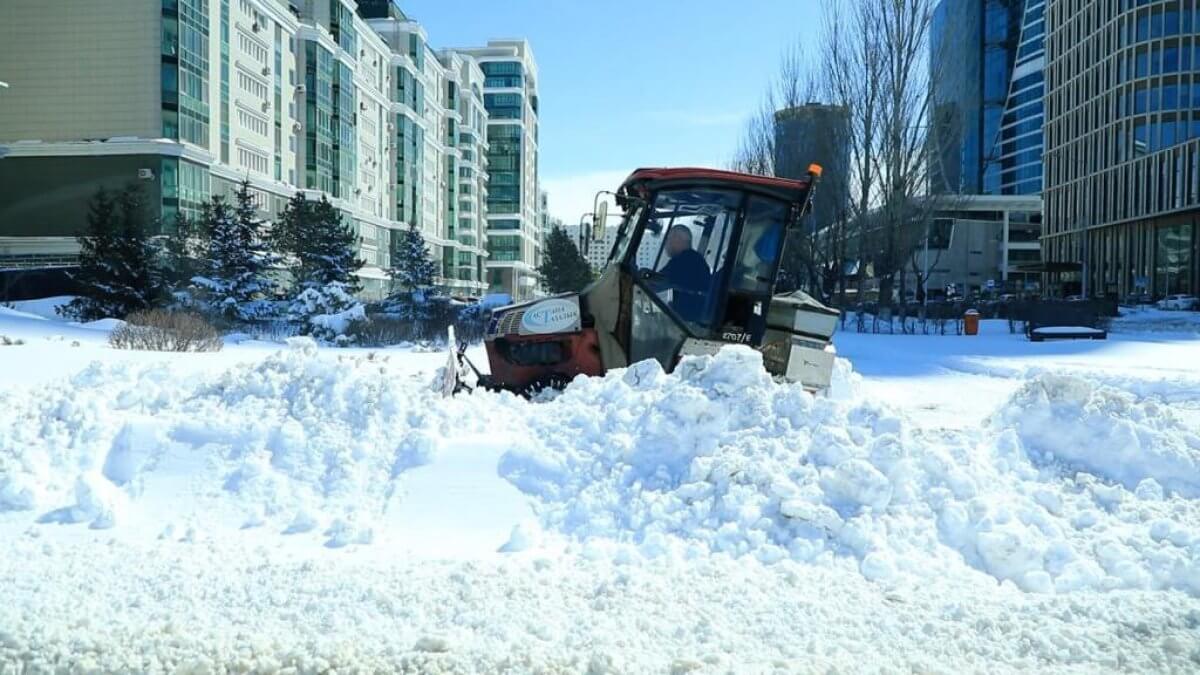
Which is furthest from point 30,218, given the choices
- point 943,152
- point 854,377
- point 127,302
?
point 854,377

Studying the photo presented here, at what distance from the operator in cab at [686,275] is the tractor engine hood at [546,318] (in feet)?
3.58

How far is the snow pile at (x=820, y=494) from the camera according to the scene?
16.3 feet

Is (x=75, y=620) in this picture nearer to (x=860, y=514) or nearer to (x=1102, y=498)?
→ (x=860, y=514)

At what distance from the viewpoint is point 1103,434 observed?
643 cm

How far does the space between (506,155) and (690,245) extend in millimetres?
116551

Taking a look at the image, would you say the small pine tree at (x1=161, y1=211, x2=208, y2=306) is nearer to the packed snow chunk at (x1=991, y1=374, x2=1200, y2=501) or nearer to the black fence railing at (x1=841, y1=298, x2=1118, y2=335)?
the black fence railing at (x1=841, y1=298, x2=1118, y2=335)

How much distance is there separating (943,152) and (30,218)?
1665 inches

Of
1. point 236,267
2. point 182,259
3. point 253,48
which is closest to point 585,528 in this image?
point 236,267

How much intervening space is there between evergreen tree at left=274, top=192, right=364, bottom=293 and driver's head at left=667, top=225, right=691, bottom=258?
24574 millimetres

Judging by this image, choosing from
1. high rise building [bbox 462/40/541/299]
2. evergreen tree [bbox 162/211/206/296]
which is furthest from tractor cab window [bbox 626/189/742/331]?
high rise building [bbox 462/40/541/299]

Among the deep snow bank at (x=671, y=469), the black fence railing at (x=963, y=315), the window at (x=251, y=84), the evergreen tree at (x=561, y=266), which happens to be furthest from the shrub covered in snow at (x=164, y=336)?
the evergreen tree at (x=561, y=266)

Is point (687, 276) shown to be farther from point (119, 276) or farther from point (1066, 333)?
point (119, 276)

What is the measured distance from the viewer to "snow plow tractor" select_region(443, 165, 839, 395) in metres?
8.37

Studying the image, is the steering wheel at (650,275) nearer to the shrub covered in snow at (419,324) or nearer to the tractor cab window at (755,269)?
the tractor cab window at (755,269)
